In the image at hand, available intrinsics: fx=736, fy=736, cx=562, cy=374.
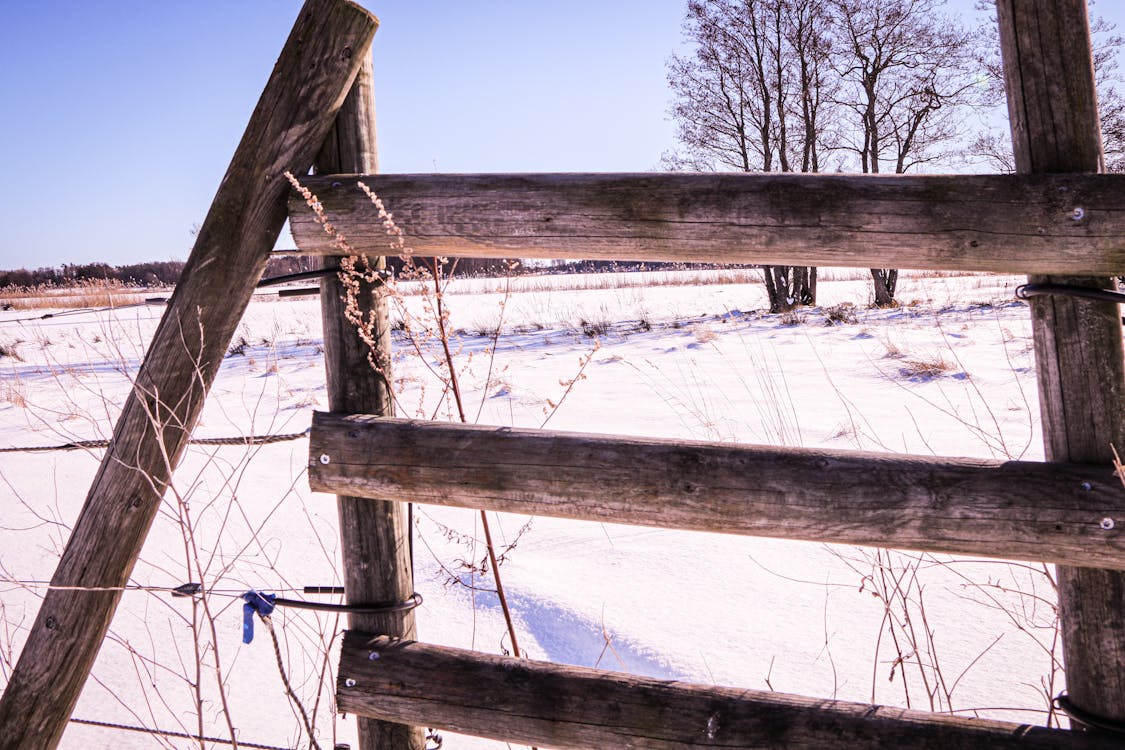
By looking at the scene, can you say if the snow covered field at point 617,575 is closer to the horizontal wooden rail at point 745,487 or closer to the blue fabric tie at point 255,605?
the blue fabric tie at point 255,605

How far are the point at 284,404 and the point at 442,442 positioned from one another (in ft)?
18.7

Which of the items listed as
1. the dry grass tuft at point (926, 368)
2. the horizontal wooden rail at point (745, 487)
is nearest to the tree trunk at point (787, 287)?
the dry grass tuft at point (926, 368)

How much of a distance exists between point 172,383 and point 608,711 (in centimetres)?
133

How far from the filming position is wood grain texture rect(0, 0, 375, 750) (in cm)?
182

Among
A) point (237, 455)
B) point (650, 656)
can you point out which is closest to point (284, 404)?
point (237, 455)

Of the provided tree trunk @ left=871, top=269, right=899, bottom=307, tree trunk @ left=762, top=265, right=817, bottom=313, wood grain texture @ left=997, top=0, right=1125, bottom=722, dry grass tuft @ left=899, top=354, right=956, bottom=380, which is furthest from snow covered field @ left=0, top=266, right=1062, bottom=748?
tree trunk @ left=762, top=265, right=817, bottom=313

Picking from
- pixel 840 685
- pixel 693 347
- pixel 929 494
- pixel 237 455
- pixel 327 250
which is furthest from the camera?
pixel 693 347

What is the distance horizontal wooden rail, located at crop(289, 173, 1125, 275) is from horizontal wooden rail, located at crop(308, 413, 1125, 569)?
1.36ft

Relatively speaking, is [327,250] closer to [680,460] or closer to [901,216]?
[680,460]

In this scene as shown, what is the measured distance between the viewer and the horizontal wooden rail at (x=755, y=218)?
1.44 metres

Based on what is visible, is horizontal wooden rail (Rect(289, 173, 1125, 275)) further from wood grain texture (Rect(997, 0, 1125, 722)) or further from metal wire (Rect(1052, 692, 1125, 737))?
metal wire (Rect(1052, 692, 1125, 737))

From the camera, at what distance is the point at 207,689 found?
265 cm

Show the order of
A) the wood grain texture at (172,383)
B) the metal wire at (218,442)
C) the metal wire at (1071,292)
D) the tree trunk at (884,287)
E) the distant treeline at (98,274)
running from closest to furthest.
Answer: the metal wire at (1071,292) → the wood grain texture at (172,383) → the metal wire at (218,442) → the tree trunk at (884,287) → the distant treeline at (98,274)

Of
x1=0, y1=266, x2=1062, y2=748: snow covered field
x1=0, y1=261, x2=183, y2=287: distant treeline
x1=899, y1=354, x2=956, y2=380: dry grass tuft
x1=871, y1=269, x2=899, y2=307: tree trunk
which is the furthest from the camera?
x1=0, y1=261, x2=183, y2=287: distant treeline
